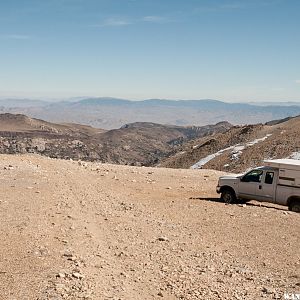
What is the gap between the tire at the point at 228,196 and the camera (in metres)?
19.9

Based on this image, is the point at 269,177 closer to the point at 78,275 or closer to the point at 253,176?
the point at 253,176

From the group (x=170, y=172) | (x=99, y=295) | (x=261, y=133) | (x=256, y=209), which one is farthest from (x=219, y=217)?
(x=261, y=133)

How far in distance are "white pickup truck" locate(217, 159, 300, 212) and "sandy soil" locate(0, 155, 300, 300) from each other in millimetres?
777

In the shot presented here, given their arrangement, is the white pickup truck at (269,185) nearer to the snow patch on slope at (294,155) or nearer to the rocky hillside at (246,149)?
the rocky hillside at (246,149)

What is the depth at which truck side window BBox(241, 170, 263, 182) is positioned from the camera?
62.1ft

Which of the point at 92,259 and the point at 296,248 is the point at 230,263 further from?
the point at 92,259

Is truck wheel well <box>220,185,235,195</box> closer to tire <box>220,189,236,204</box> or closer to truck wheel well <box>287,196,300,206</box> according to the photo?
tire <box>220,189,236,204</box>

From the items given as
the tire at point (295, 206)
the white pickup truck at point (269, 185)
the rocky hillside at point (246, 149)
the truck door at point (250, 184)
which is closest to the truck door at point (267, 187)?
the white pickup truck at point (269, 185)

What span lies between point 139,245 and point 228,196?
806 cm

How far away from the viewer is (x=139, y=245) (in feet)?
42.8

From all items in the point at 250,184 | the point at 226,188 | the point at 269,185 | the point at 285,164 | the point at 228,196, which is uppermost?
the point at 285,164

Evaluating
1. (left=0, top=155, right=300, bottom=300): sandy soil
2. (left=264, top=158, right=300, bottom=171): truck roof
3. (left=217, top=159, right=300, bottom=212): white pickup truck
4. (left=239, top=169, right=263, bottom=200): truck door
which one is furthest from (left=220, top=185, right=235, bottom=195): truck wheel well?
(left=264, top=158, right=300, bottom=171): truck roof

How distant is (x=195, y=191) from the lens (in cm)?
2291

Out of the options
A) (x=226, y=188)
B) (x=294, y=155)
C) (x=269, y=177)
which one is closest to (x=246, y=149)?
(x=294, y=155)
